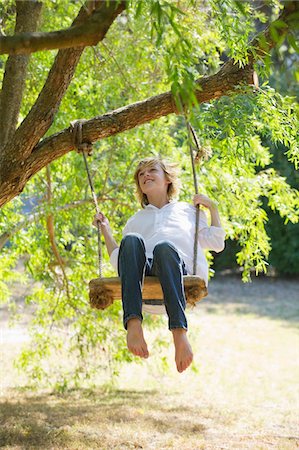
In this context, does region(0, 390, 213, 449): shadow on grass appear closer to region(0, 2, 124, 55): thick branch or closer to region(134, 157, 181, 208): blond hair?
region(134, 157, 181, 208): blond hair

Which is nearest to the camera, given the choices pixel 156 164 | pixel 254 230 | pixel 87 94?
pixel 156 164

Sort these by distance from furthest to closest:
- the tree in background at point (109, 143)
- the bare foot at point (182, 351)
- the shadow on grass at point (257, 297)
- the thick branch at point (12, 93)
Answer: the shadow on grass at point (257, 297)
the thick branch at point (12, 93)
the tree in background at point (109, 143)
the bare foot at point (182, 351)

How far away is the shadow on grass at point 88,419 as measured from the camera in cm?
384

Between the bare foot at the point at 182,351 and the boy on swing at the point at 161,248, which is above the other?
the boy on swing at the point at 161,248

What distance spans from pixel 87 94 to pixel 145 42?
0.55 meters

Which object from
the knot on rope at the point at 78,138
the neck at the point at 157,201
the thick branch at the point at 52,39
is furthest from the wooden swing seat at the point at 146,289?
the thick branch at the point at 52,39

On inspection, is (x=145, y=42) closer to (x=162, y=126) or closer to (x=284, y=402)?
(x=162, y=126)

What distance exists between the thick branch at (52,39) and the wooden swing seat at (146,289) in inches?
48.1

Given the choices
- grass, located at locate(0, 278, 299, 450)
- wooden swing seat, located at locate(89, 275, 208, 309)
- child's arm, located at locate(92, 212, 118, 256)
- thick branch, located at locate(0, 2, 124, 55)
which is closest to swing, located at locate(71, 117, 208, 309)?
wooden swing seat, located at locate(89, 275, 208, 309)

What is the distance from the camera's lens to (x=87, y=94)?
4.73 meters

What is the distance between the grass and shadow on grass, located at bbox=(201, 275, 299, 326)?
0.76 m

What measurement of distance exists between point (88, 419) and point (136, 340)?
180cm

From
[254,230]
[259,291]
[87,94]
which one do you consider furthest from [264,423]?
[259,291]

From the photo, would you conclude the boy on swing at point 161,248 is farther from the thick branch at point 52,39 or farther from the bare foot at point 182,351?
the thick branch at point 52,39
